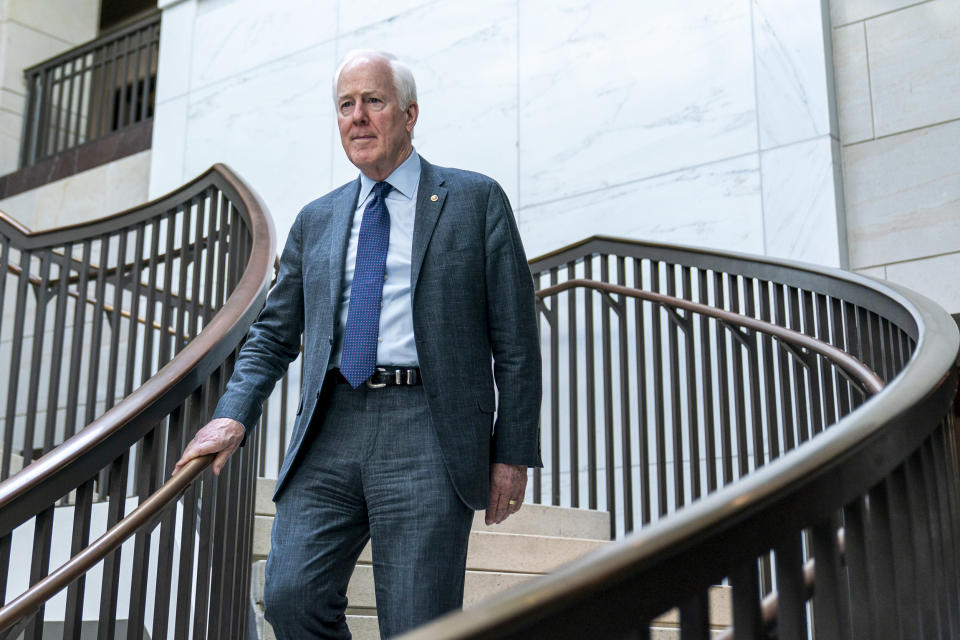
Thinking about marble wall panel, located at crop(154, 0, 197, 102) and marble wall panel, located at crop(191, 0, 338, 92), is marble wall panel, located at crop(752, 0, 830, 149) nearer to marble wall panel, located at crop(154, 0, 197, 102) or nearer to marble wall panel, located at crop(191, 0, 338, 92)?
marble wall panel, located at crop(191, 0, 338, 92)

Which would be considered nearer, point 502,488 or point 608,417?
point 502,488

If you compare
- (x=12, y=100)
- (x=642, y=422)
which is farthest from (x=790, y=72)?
(x=12, y=100)

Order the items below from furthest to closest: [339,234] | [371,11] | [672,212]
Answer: [371,11]
[672,212]
[339,234]

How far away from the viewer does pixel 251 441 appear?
2.67 metres

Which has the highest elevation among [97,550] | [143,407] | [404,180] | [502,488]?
[404,180]

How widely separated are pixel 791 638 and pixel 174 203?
132 inches

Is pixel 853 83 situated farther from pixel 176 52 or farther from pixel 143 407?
pixel 176 52

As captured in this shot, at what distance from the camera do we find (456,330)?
2.02 metres

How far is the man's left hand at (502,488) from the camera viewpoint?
2016 millimetres

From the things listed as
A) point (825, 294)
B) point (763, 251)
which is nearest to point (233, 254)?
point (825, 294)

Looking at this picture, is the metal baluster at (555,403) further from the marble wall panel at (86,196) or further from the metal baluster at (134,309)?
the marble wall panel at (86,196)

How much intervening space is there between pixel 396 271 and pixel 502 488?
17.4 inches

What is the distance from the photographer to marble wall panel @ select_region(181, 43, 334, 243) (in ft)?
21.9

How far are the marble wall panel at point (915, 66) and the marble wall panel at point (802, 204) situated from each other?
0.31 m
